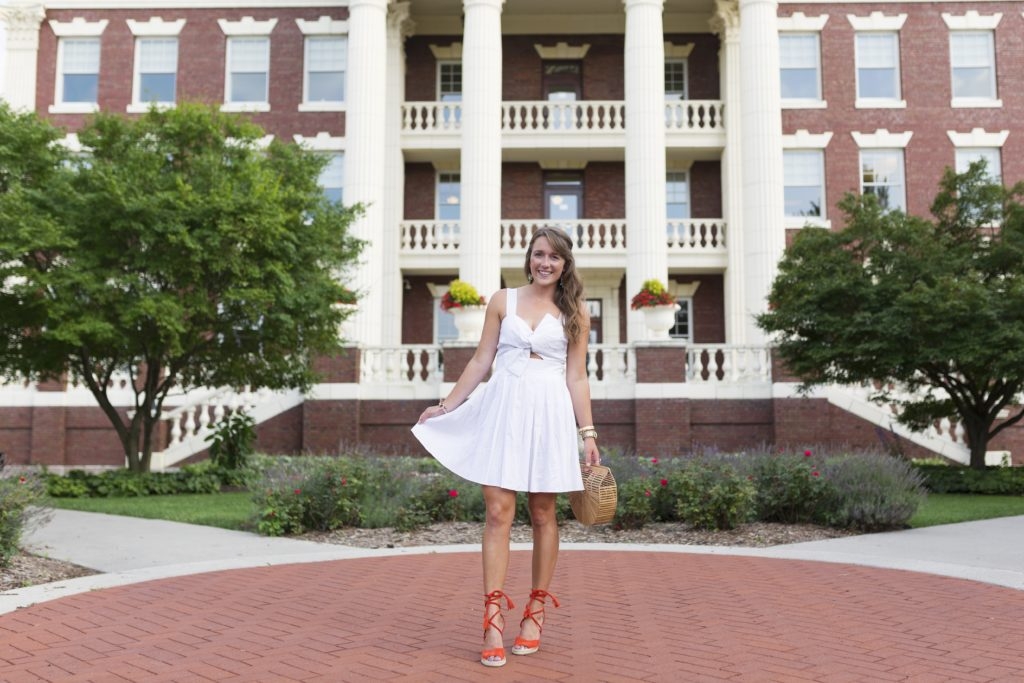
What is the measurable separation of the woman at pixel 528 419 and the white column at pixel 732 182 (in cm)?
2032

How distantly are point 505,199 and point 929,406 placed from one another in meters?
13.9

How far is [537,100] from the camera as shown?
2619 centimetres

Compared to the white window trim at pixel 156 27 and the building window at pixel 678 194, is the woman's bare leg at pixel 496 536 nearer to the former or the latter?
the building window at pixel 678 194

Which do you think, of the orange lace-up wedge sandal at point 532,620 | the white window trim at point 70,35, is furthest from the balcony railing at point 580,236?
the orange lace-up wedge sandal at point 532,620

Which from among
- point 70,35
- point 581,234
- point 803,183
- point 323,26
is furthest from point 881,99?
point 70,35

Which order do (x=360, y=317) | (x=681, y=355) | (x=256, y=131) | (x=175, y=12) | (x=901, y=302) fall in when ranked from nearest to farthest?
(x=901, y=302) → (x=256, y=131) → (x=681, y=355) → (x=360, y=317) → (x=175, y=12)

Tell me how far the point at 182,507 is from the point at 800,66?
2077cm

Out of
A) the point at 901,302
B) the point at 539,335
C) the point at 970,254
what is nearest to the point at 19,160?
the point at 539,335

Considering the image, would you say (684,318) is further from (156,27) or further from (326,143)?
(156,27)

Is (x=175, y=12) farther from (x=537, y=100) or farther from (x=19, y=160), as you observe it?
(x=19, y=160)

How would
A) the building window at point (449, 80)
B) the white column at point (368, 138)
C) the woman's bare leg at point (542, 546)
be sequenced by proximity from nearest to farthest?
the woman's bare leg at point (542, 546) → the white column at point (368, 138) → the building window at point (449, 80)

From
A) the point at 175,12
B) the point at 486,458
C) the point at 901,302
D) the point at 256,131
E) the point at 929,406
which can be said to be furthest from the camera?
the point at 175,12

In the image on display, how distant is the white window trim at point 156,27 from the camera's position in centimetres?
2542

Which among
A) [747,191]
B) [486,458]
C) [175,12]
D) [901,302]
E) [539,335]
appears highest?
[175,12]
